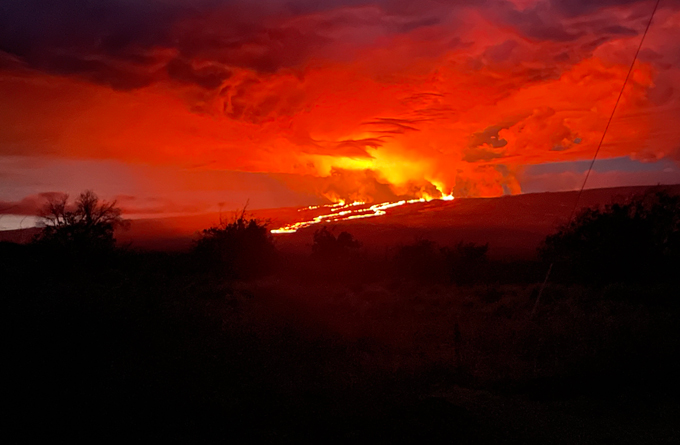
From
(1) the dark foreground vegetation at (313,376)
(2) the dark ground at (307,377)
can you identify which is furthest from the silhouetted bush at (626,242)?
(2) the dark ground at (307,377)

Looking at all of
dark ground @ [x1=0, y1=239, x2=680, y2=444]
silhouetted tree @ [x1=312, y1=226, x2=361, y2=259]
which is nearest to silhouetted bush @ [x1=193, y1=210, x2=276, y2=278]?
silhouetted tree @ [x1=312, y1=226, x2=361, y2=259]

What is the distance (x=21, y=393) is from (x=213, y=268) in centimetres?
3463

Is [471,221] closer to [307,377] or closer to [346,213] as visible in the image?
[346,213]

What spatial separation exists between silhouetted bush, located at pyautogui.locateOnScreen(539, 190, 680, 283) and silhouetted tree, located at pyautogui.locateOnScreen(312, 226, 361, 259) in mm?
23089

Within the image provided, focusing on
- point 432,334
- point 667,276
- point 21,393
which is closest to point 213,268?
point 432,334

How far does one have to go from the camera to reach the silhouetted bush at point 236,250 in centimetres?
4206

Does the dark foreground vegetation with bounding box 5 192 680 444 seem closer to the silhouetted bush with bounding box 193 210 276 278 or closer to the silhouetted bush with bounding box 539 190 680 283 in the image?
the silhouetted bush with bounding box 539 190 680 283

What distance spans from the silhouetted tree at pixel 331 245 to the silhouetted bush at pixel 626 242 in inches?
909

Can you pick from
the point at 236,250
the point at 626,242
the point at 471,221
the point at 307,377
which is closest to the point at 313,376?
the point at 307,377

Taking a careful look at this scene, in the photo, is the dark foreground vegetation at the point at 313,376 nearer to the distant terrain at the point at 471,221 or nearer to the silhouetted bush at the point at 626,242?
the silhouetted bush at the point at 626,242

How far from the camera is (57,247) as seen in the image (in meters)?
32.6

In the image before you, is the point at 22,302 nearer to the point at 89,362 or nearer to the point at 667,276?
the point at 89,362

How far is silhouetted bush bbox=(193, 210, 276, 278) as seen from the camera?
4206 centimetres

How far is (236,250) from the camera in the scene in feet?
140
